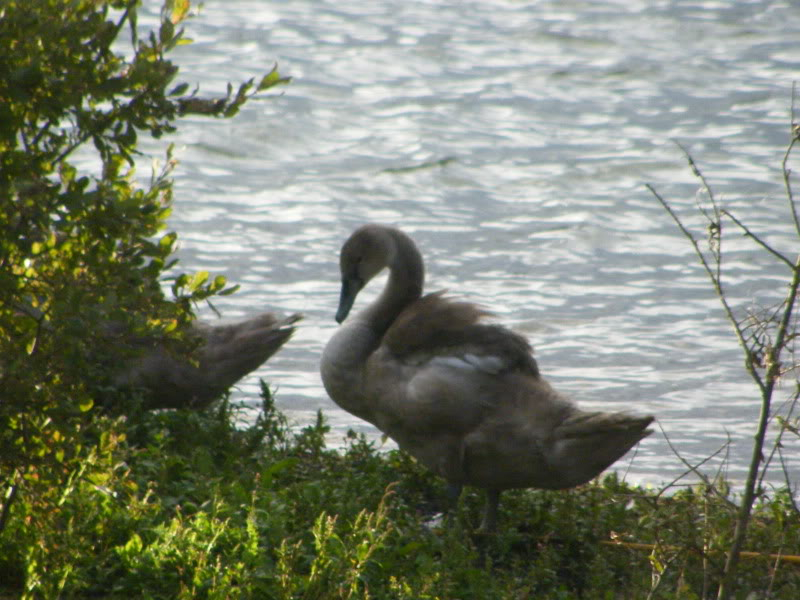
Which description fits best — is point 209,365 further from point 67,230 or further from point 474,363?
point 67,230

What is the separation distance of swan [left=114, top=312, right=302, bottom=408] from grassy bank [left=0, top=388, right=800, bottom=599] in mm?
139

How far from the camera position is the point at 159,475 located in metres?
5.44

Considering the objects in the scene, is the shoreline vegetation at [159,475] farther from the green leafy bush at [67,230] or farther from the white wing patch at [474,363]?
the white wing patch at [474,363]

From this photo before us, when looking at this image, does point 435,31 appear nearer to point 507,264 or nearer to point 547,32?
point 547,32

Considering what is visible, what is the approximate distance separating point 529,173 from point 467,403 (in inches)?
313

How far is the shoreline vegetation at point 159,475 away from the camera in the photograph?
3.60m

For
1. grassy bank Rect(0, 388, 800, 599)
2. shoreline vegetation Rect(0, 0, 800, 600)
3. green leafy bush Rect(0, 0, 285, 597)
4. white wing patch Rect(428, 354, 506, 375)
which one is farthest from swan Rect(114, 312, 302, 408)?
green leafy bush Rect(0, 0, 285, 597)

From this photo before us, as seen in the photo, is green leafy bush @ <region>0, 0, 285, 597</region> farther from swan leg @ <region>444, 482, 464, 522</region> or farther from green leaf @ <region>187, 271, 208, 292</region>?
swan leg @ <region>444, 482, 464, 522</region>

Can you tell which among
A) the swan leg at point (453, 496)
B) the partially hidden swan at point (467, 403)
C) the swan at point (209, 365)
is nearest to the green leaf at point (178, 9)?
the partially hidden swan at point (467, 403)

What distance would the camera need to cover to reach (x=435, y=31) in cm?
1875

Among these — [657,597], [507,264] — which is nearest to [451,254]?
[507,264]

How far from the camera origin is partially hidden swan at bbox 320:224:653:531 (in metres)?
5.61

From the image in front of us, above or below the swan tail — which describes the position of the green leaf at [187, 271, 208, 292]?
above

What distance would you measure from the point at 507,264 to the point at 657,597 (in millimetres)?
6476
